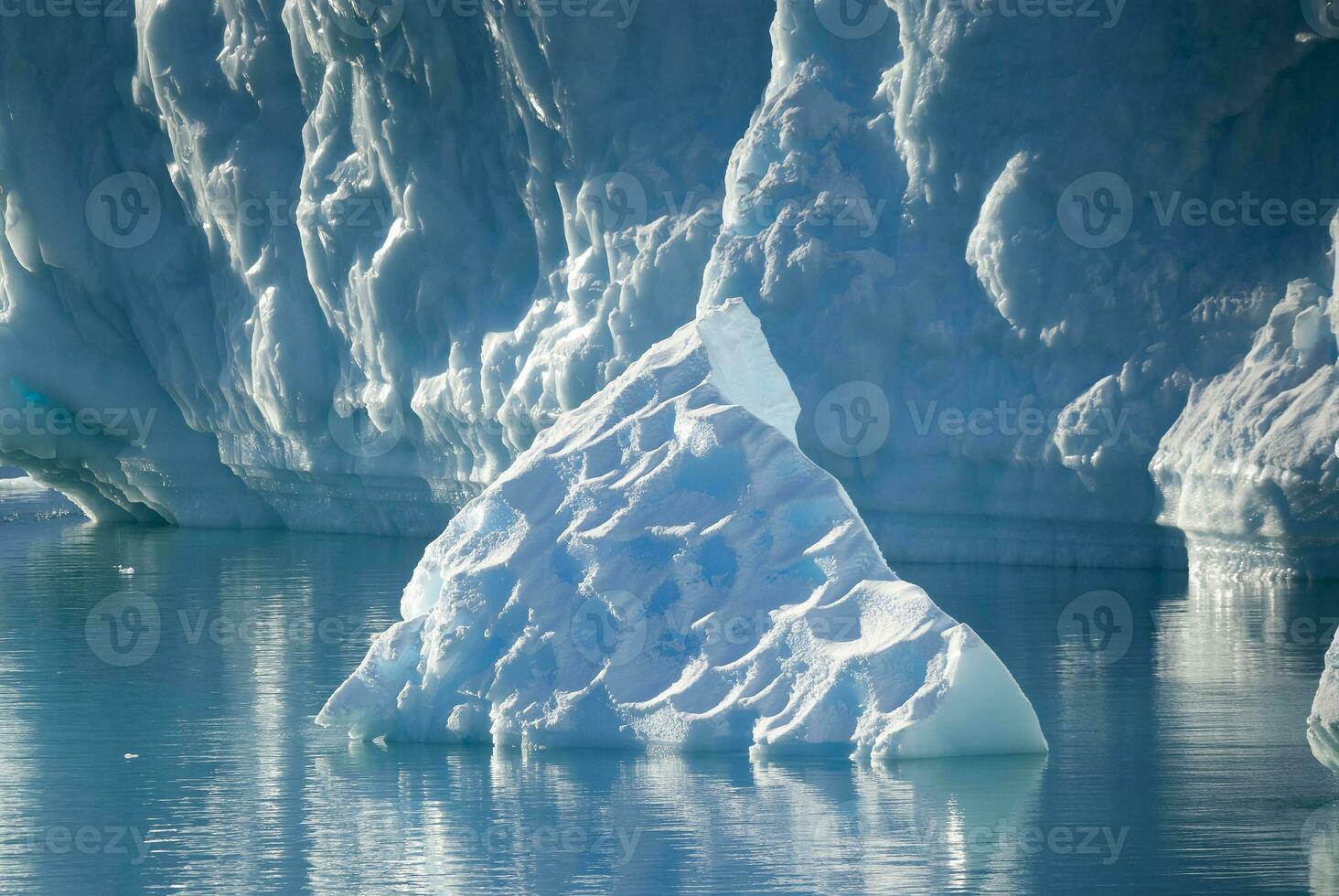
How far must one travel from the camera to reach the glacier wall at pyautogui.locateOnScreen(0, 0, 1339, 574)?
17.3 meters

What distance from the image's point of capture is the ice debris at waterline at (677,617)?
9320mm

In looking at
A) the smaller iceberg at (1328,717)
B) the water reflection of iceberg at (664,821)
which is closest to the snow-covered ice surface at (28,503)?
the water reflection of iceberg at (664,821)

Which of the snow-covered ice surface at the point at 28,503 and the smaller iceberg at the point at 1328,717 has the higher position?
the snow-covered ice surface at the point at 28,503

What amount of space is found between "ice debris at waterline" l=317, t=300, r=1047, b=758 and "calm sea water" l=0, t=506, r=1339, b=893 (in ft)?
0.62

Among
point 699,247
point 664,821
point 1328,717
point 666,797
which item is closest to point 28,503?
point 699,247

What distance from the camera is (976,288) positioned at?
Result: 62.8 feet

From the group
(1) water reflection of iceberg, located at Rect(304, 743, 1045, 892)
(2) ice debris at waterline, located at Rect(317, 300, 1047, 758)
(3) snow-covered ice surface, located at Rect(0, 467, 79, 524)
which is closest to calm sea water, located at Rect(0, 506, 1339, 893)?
(1) water reflection of iceberg, located at Rect(304, 743, 1045, 892)

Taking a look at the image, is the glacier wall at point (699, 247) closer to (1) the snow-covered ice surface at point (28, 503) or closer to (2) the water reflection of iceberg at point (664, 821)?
(1) the snow-covered ice surface at point (28, 503)

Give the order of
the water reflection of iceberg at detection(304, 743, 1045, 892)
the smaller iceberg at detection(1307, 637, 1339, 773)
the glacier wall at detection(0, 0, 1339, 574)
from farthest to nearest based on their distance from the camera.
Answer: the glacier wall at detection(0, 0, 1339, 574)
the smaller iceberg at detection(1307, 637, 1339, 773)
the water reflection of iceberg at detection(304, 743, 1045, 892)

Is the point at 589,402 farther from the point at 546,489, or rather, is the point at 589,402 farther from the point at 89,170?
the point at 89,170

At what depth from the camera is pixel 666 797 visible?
8727 millimetres

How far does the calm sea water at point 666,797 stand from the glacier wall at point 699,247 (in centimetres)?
411

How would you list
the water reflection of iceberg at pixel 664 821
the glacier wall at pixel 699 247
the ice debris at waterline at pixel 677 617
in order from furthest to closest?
the glacier wall at pixel 699 247 → the ice debris at waterline at pixel 677 617 → the water reflection of iceberg at pixel 664 821

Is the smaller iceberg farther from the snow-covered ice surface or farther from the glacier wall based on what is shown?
the snow-covered ice surface
